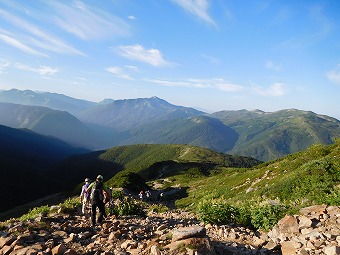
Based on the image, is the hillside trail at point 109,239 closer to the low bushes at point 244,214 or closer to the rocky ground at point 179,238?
the rocky ground at point 179,238

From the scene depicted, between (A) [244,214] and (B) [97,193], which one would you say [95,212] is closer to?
(B) [97,193]

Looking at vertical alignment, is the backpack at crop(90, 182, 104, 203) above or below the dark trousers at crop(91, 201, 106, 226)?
above

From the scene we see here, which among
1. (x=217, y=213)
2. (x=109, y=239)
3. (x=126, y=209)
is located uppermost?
(x=217, y=213)

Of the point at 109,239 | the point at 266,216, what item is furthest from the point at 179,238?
the point at 266,216

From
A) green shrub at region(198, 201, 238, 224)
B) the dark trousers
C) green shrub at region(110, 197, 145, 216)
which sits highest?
green shrub at region(198, 201, 238, 224)

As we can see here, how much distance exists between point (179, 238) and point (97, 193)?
663 centimetres

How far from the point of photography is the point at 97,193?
49.1 feet

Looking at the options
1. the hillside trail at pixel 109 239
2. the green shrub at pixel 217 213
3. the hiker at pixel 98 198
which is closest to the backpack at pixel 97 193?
the hiker at pixel 98 198

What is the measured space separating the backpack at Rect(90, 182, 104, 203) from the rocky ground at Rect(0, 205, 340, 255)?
144cm

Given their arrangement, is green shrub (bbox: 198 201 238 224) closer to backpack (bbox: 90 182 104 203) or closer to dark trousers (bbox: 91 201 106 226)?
dark trousers (bbox: 91 201 106 226)

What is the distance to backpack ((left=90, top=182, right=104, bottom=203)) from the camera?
14768 millimetres

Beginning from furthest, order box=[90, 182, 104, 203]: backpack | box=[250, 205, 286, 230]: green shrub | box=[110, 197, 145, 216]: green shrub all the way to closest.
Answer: box=[110, 197, 145, 216]: green shrub → box=[90, 182, 104, 203]: backpack → box=[250, 205, 286, 230]: green shrub

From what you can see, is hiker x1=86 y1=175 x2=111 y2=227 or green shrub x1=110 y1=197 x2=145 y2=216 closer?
hiker x1=86 y1=175 x2=111 y2=227

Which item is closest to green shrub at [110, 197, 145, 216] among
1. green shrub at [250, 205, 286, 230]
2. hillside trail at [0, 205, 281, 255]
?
hillside trail at [0, 205, 281, 255]
